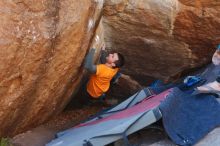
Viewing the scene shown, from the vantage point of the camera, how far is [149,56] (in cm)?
658

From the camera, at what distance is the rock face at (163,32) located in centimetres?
595

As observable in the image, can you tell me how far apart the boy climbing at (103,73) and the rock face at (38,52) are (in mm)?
566

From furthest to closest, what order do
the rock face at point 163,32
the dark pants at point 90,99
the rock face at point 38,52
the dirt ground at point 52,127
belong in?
the dark pants at point 90,99 → the rock face at point 163,32 → the dirt ground at point 52,127 → the rock face at point 38,52

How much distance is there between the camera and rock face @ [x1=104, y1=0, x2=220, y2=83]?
5.95 m

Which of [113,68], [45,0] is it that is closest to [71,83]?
[113,68]

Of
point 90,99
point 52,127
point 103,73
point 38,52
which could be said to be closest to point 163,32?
point 103,73

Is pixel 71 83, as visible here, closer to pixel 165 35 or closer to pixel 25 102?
pixel 25 102

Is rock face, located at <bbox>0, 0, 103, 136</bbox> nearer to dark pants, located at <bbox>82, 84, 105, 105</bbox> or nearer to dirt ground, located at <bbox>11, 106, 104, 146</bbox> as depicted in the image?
dirt ground, located at <bbox>11, 106, 104, 146</bbox>

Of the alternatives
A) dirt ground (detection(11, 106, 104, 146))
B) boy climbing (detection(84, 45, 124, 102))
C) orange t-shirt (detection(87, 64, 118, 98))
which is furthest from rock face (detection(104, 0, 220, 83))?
dirt ground (detection(11, 106, 104, 146))

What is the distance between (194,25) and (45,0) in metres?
2.31

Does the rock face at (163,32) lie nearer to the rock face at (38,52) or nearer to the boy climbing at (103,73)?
the boy climbing at (103,73)

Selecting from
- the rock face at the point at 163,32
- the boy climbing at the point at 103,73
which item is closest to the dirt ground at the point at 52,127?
the boy climbing at the point at 103,73

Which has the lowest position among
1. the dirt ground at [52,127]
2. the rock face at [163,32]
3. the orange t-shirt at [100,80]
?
the dirt ground at [52,127]

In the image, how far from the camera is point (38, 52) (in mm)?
4730
